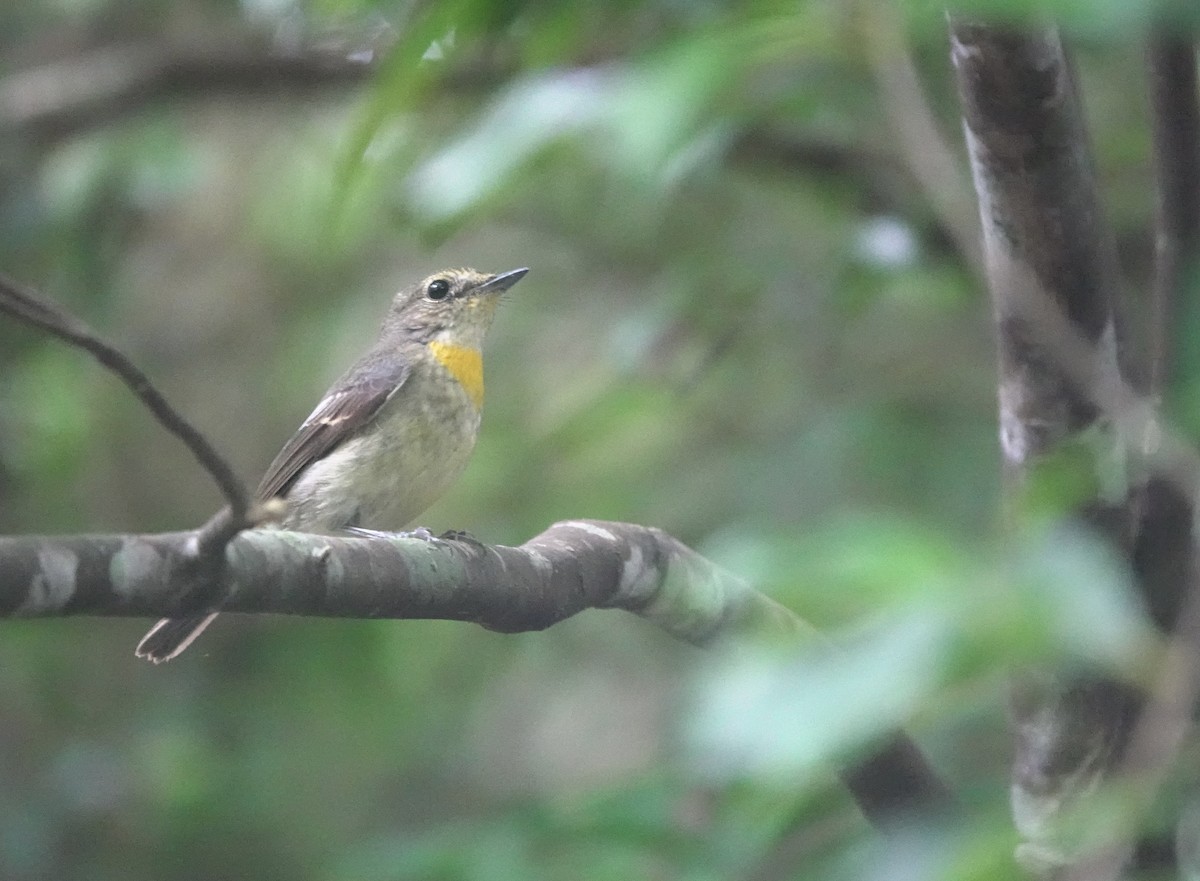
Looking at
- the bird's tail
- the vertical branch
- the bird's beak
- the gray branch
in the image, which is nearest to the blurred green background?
the vertical branch

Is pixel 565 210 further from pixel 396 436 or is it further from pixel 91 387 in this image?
pixel 91 387

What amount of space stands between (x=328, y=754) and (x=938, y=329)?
347 centimetres

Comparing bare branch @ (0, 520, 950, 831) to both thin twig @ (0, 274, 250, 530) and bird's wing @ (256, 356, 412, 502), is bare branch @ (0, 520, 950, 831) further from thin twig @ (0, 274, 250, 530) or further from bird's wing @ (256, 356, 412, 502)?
bird's wing @ (256, 356, 412, 502)

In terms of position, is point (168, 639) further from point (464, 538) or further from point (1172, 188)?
point (1172, 188)

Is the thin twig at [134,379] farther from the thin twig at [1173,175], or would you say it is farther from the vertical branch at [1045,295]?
the thin twig at [1173,175]

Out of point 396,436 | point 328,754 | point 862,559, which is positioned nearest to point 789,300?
point 396,436

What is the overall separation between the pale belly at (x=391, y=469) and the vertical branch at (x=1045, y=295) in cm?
205

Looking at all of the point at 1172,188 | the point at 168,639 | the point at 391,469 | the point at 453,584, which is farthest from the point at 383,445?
the point at 1172,188

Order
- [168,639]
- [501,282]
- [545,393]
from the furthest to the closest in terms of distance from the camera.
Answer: [545,393] < [501,282] < [168,639]

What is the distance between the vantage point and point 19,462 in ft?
21.0

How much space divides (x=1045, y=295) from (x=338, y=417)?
2.59m

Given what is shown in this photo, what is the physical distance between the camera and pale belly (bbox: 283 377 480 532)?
4.73 meters

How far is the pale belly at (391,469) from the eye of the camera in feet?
15.5

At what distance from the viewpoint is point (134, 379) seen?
181cm
